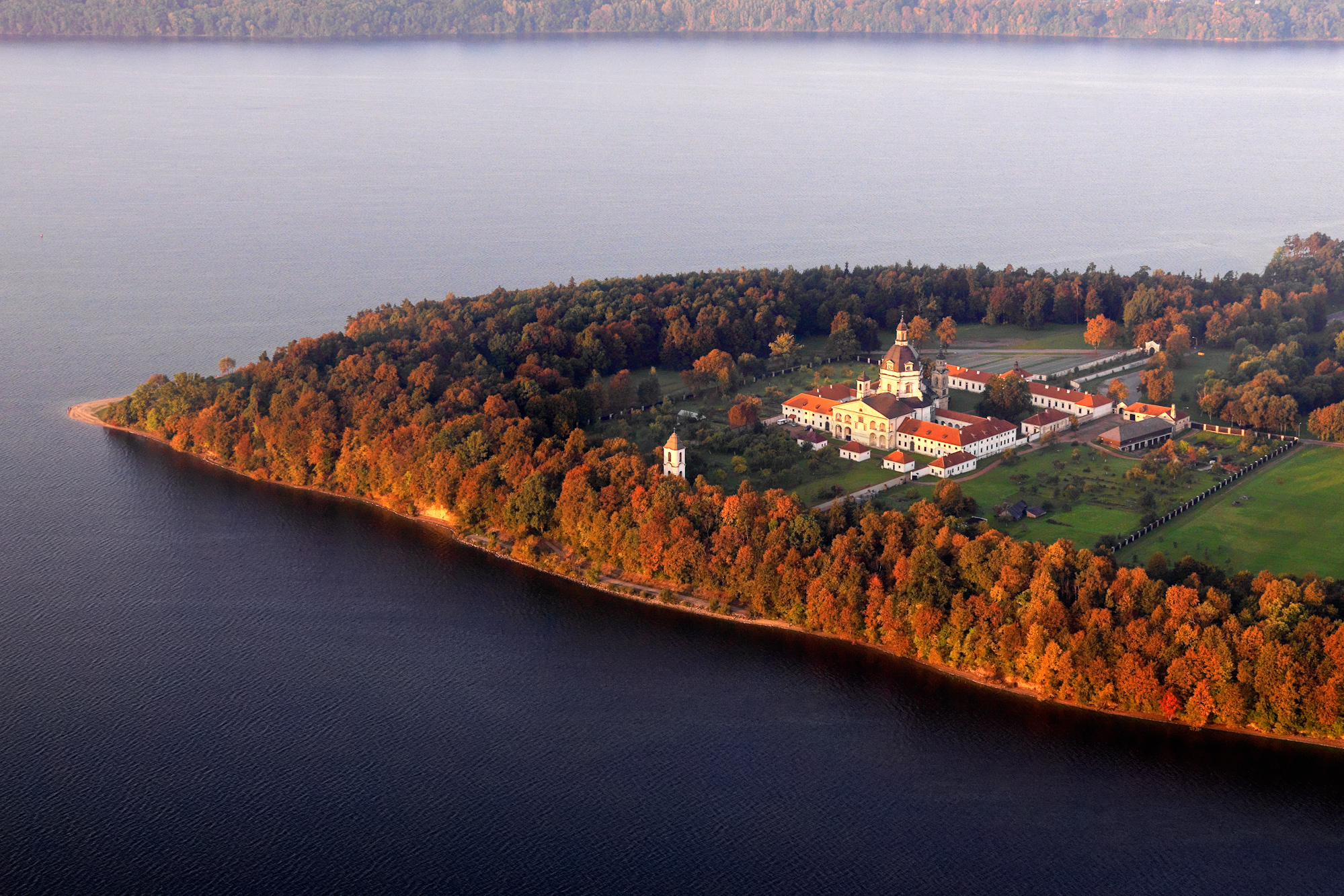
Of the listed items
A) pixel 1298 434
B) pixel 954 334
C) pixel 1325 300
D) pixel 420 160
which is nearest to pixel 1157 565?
pixel 1298 434

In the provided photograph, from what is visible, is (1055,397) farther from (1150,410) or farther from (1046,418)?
(1150,410)

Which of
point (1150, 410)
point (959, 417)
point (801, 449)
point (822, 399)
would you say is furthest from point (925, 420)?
point (1150, 410)

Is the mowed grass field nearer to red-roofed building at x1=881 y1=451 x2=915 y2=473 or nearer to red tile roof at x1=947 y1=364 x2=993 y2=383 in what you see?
red-roofed building at x1=881 y1=451 x2=915 y2=473

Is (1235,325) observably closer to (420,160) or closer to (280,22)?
(420,160)

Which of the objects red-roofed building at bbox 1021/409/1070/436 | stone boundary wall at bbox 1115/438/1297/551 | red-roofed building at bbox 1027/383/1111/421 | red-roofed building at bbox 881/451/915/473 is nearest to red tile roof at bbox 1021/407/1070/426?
red-roofed building at bbox 1021/409/1070/436

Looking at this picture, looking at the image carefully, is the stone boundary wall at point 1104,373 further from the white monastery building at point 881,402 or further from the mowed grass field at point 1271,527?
the mowed grass field at point 1271,527

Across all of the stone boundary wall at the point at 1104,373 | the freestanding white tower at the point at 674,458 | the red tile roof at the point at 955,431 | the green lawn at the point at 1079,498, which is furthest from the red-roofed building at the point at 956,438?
the freestanding white tower at the point at 674,458
